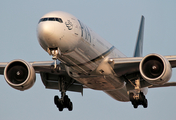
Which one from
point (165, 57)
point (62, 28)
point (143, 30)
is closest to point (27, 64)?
point (62, 28)

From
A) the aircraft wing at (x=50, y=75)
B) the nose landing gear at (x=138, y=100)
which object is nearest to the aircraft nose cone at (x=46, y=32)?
the aircraft wing at (x=50, y=75)

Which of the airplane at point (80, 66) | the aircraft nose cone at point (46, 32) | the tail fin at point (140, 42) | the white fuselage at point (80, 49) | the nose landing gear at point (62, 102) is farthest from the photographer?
the tail fin at point (140, 42)

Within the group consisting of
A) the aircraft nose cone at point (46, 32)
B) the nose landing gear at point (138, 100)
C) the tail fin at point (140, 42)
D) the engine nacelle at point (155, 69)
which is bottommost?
the nose landing gear at point (138, 100)

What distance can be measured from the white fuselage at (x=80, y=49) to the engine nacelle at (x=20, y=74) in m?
2.74

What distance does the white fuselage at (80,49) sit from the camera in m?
23.9

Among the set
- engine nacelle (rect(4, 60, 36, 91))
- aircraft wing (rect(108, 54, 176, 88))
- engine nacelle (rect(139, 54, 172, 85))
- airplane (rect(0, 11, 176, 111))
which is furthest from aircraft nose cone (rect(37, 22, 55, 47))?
engine nacelle (rect(139, 54, 172, 85))

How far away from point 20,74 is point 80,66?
4679 mm

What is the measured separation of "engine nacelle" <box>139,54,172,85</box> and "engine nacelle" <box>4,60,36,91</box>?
7804 mm

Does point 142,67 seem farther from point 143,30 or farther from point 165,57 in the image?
point 143,30

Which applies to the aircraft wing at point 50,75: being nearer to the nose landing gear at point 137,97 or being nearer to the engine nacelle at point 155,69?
the nose landing gear at point 137,97

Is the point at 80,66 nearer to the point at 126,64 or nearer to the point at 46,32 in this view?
the point at 126,64

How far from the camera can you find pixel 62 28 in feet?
79.4

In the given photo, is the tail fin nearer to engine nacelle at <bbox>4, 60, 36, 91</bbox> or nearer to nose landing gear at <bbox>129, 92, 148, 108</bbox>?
nose landing gear at <bbox>129, 92, 148, 108</bbox>

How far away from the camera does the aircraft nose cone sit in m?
23.5
